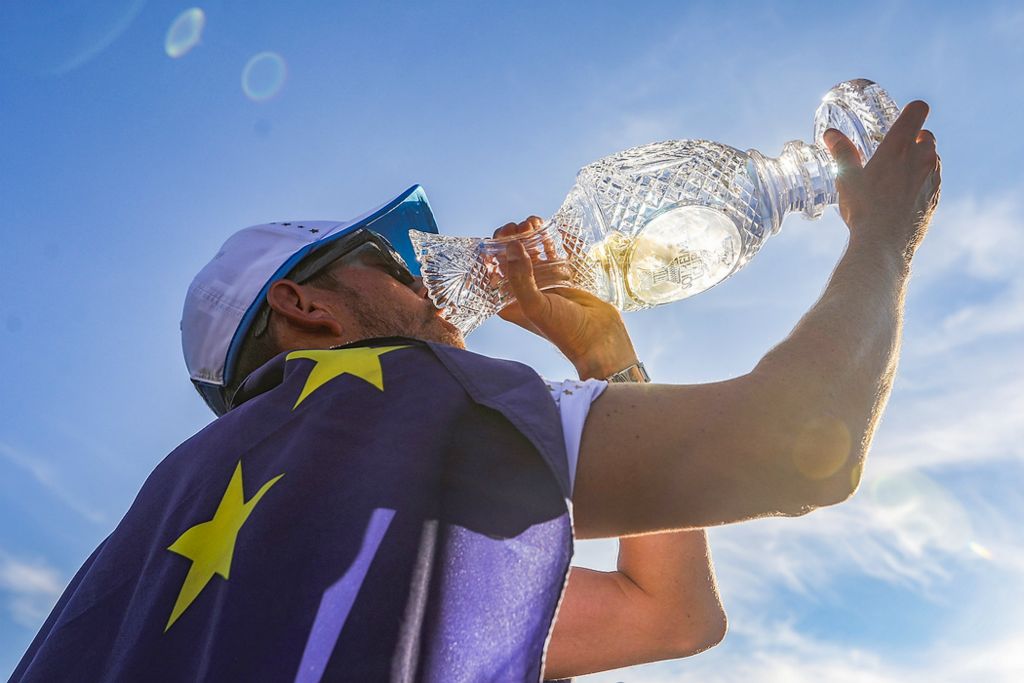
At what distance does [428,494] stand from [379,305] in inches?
43.6

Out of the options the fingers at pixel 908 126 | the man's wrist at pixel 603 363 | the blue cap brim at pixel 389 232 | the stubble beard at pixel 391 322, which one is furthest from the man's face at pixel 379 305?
the fingers at pixel 908 126

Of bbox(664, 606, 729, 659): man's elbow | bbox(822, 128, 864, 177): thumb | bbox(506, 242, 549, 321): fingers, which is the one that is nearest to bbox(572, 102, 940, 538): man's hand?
bbox(822, 128, 864, 177): thumb

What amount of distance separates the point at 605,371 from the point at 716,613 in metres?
0.87

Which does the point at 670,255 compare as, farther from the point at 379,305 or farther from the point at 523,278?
the point at 379,305

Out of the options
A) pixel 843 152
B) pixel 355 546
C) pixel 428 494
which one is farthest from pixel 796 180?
pixel 355 546

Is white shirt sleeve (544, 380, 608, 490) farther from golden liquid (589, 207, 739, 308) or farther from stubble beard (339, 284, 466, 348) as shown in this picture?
golden liquid (589, 207, 739, 308)

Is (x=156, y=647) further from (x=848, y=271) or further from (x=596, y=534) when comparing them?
(x=848, y=271)

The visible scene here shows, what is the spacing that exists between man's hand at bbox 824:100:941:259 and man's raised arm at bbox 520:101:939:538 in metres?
0.38

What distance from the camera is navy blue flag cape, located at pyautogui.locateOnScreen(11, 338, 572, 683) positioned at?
1290 mm

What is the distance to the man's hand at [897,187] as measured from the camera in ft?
6.48

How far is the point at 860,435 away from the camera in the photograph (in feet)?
5.17

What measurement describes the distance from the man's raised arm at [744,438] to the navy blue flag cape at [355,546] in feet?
0.41

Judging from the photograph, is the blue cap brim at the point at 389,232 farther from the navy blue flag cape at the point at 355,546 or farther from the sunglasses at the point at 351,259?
the navy blue flag cape at the point at 355,546

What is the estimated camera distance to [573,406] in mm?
1534
